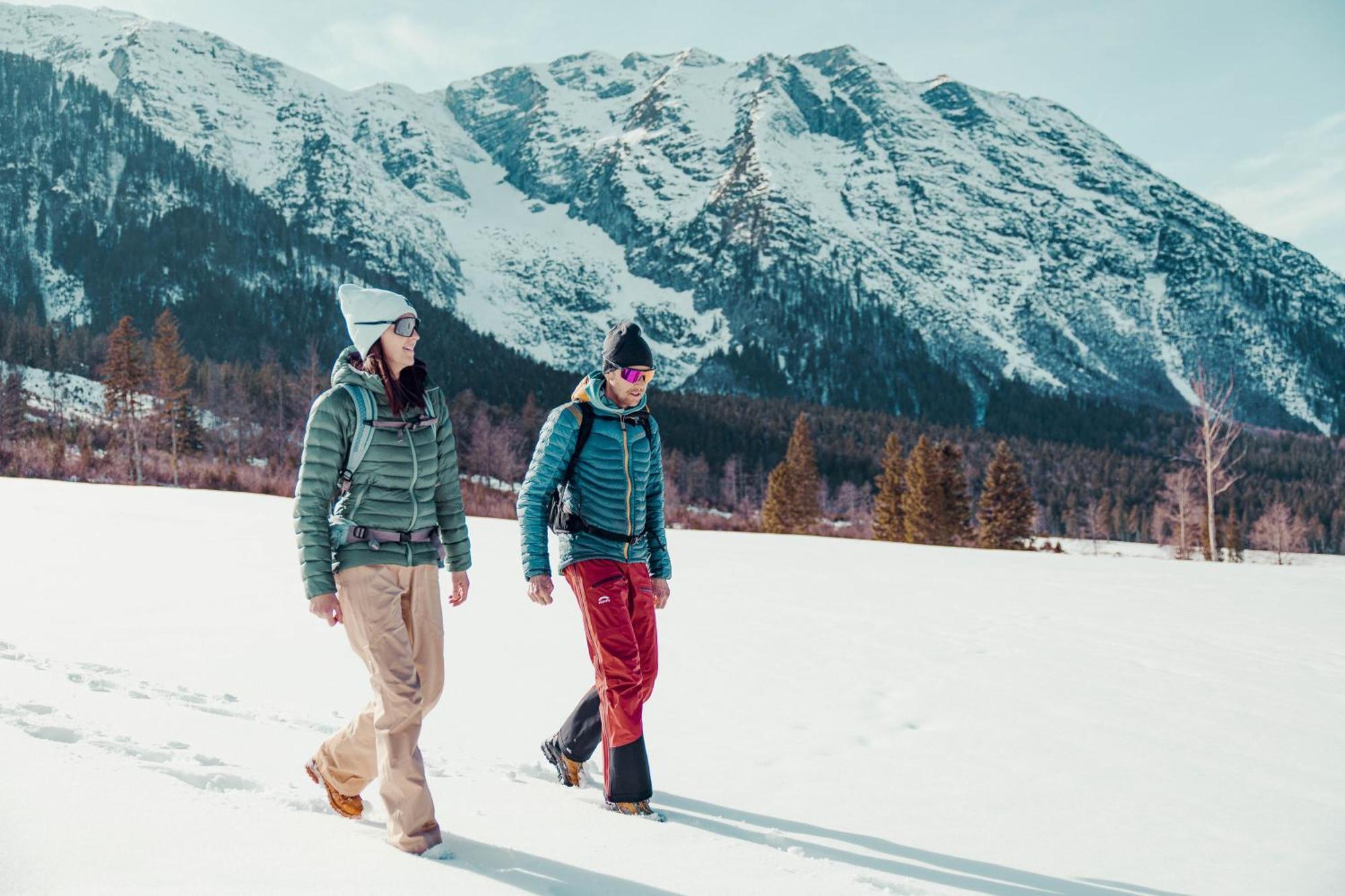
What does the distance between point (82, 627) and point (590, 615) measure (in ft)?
17.1

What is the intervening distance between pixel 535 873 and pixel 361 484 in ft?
5.11

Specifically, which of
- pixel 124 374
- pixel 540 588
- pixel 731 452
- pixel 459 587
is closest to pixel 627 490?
pixel 540 588

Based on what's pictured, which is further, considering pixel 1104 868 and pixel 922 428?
pixel 922 428

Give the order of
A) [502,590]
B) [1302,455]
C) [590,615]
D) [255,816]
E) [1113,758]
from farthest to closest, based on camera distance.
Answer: [1302,455]
[502,590]
[1113,758]
[590,615]
[255,816]

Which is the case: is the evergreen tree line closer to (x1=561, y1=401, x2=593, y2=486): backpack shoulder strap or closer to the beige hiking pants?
(x1=561, y1=401, x2=593, y2=486): backpack shoulder strap

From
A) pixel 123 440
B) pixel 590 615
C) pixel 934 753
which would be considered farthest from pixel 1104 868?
pixel 123 440

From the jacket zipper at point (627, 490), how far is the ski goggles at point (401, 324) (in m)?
1.16

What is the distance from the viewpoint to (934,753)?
5004 mm

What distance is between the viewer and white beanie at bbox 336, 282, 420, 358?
3.33 meters

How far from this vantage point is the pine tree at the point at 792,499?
50.5 metres

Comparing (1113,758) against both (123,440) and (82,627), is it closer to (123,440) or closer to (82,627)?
(82,627)

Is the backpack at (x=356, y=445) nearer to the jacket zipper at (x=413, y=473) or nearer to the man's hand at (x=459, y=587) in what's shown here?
the jacket zipper at (x=413, y=473)

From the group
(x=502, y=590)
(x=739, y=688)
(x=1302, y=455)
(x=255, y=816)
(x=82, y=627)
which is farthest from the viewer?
(x=1302, y=455)

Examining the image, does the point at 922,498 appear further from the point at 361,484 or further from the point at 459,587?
the point at 361,484
